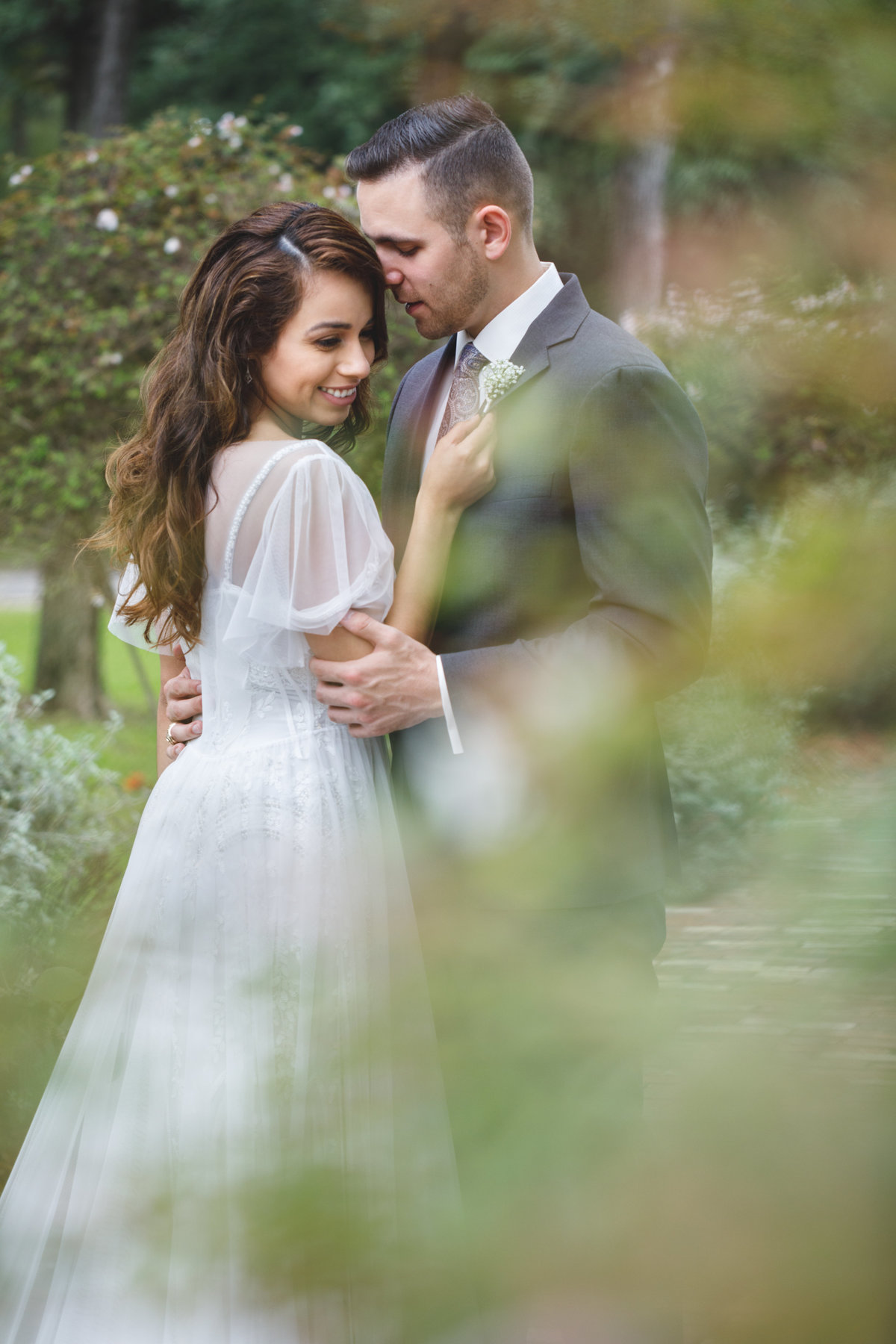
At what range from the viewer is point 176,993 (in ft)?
2.14

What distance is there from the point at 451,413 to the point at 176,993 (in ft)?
5.51

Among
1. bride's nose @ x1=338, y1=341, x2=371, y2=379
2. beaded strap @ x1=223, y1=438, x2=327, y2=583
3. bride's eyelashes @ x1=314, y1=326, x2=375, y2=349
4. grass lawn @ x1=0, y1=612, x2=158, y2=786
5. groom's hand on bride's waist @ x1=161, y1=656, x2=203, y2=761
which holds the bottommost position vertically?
grass lawn @ x1=0, y1=612, x2=158, y2=786

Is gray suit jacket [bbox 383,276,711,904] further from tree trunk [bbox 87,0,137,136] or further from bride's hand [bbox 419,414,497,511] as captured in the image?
tree trunk [bbox 87,0,137,136]

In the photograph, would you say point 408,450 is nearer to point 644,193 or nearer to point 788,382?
point 644,193

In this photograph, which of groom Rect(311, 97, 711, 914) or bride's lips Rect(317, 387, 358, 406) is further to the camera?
bride's lips Rect(317, 387, 358, 406)

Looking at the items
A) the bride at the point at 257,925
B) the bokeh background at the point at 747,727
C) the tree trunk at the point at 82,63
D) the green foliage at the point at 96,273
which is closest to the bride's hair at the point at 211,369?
the bride at the point at 257,925

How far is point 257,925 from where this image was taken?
0.69 m

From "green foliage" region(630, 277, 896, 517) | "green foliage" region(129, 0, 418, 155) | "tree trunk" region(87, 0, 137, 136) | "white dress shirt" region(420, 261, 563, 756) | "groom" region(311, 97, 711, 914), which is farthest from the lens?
"tree trunk" region(87, 0, 137, 136)

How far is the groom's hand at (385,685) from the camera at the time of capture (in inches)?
63.2

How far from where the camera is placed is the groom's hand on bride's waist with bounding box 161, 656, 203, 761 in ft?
7.46

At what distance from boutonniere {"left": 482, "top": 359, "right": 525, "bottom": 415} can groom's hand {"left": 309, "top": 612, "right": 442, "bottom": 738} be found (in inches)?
13.3

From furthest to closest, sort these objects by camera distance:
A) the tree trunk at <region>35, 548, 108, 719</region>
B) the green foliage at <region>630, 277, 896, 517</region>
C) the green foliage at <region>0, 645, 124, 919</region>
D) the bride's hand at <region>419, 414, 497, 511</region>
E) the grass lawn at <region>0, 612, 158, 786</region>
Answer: the tree trunk at <region>35, 548, 108, 719</region>, the grass lawn at <region>0, 612, 158, 786</region>, the green foliage at <region>0, 645, 124, 919</region>, the bride's hand at <region>419, 414, 497, 511</region>, the green foliage at <region>630, 277, 896, 517</region>

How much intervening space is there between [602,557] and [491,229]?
1193mm

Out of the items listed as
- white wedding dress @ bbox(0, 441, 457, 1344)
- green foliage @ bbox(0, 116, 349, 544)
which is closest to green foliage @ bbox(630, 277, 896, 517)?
white wedding dress @ bbox(0, 441, 457, 1344)
